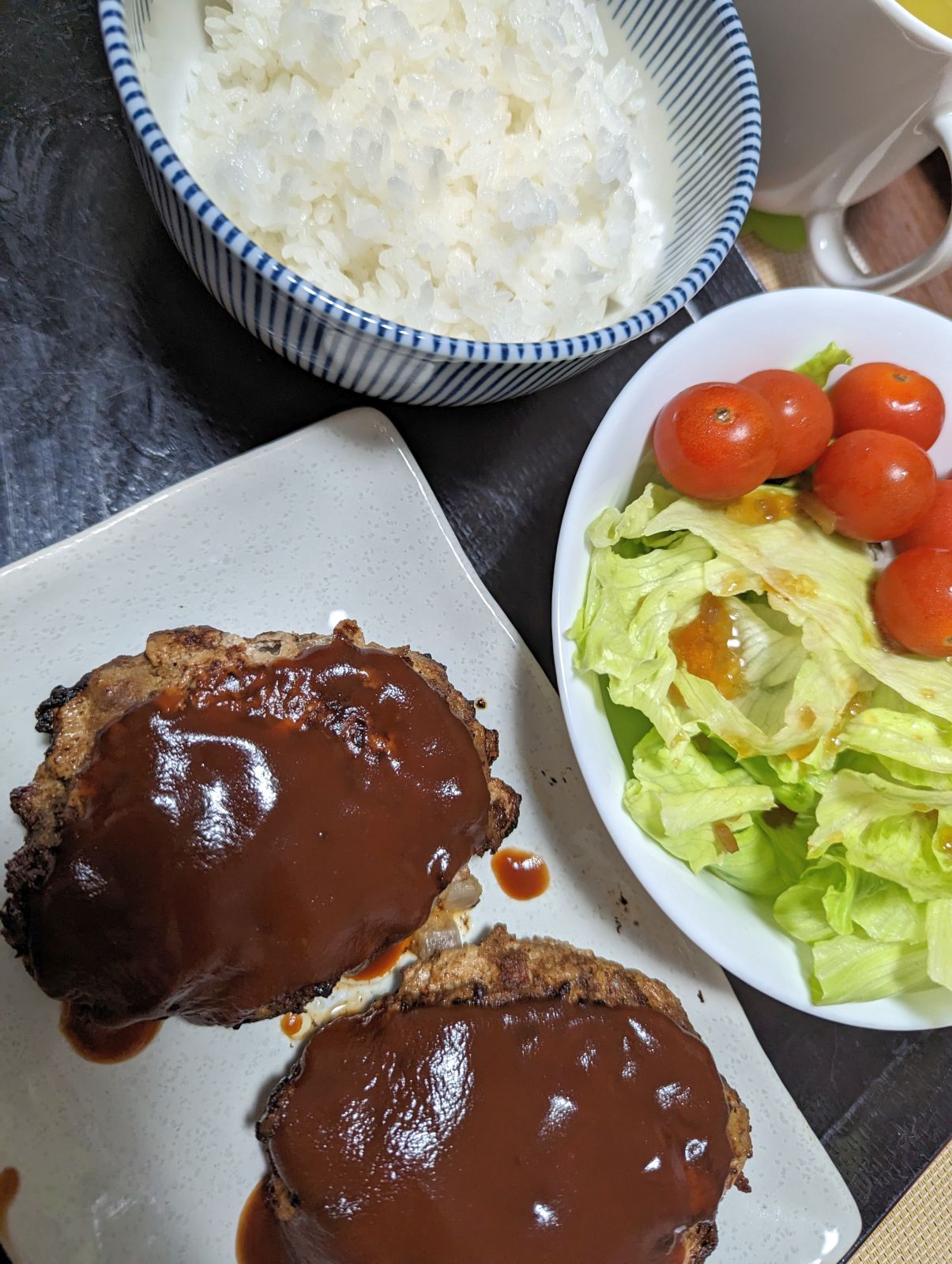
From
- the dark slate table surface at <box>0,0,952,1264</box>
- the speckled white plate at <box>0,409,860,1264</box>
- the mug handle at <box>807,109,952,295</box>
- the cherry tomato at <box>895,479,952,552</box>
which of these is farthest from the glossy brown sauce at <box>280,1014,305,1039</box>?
the mug handle at <box>807,109,952,295</box>

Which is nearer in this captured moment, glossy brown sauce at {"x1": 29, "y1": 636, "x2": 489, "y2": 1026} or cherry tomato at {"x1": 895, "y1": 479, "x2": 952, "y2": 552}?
glossy brown sauce at {"x1": 29, "y1": 636, "x2": 489, "y2": 1026}

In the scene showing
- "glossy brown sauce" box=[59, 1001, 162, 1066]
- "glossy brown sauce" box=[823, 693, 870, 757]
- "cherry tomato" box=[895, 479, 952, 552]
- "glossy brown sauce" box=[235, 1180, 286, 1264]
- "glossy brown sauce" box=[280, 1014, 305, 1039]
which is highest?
"cherry tomato" box=[895, 479, 952, 552]

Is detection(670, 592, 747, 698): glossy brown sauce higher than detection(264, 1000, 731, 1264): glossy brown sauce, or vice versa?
detection(670, 592, 747, 698): glossy brown sauce

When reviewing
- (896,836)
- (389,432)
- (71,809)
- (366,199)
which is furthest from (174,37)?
(896,836)

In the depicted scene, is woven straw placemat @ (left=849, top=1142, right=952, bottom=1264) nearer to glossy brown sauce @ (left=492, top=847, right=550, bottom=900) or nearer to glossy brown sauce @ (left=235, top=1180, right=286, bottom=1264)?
glossy brown sauce @ (left=492, top=847, right=550, bottom=900)

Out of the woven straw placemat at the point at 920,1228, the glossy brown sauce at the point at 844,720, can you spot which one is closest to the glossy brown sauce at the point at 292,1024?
the glossy brown sauce at the point at 844,720

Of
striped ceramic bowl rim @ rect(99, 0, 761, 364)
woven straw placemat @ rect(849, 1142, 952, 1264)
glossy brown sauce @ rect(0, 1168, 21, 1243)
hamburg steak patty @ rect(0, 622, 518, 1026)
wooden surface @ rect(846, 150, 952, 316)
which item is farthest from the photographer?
wooden surface @ rect(846, 150, 952, 316)

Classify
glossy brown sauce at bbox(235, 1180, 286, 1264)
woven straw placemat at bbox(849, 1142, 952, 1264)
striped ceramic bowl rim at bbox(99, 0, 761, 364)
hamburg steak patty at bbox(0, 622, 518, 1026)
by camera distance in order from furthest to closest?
woven straw placemat at bbox(849, 1142, 952, 1264), glossy brown sauce at bbox(235, 1180, 286, 1264), hamburg steak patty at bbox(0, 622, 518, 1026), striped ceramic bowl rim at bbox(99, 0, 761, 364)
